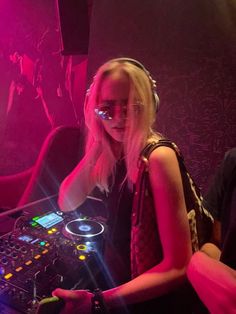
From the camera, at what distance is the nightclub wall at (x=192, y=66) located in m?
1.96

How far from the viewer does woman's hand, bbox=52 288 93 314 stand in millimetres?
991

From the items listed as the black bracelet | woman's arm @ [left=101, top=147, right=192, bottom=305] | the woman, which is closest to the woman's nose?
the woman

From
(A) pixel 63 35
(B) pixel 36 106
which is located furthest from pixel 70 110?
(A) pixel 63 35

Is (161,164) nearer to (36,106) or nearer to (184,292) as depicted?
(184,292)

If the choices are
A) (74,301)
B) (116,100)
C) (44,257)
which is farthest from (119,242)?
(116,100)

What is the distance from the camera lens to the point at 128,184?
1421mm

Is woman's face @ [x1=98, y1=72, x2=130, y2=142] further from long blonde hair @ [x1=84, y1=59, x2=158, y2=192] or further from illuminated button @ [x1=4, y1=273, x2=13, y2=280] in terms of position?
illuminated button @ [x1=4, y1=273, x2=13, y2=280]

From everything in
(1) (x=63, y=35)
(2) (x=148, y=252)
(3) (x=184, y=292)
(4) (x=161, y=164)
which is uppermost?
(1) (x=63, y=35)

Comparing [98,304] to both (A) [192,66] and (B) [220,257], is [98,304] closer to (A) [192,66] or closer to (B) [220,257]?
(B) [220,257]

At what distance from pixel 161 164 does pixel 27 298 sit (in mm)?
663

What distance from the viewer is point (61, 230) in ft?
4.99

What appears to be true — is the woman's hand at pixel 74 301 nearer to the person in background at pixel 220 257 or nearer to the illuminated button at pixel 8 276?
the illuminated button at pixel 8 276

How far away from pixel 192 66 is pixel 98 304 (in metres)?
1.64

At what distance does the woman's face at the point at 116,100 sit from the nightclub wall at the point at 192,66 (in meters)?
0.82
